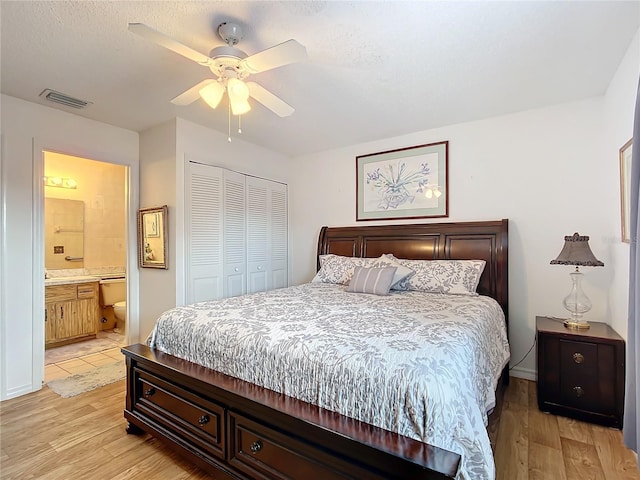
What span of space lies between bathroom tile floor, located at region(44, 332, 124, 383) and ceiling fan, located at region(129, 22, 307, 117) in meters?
2.96

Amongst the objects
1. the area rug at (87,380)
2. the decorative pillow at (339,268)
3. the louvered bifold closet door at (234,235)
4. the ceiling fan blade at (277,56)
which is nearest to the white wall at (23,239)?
the area rug at (87,380)

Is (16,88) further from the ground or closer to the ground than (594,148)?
further from the ground

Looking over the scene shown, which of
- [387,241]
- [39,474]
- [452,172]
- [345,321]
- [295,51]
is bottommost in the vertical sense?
[39,474]

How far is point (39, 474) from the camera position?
70.8 inches

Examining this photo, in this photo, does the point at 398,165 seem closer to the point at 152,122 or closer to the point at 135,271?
the point at 152,122

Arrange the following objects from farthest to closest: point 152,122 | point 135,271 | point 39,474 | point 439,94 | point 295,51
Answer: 1. point 135,271
2. point 152,122
3. point 439,94
4. point 39,474
5. point 295,51

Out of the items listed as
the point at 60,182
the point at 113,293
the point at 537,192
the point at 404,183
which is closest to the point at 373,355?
the point at 537,192

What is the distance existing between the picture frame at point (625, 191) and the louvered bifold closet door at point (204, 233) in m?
3.54

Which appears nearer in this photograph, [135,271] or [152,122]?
[152,122]

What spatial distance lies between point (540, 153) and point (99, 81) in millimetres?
3822

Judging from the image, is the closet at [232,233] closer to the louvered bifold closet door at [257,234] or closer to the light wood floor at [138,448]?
the louvered bifold closet door at [257,234]

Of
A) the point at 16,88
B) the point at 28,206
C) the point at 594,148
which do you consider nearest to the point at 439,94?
the point at 594,148

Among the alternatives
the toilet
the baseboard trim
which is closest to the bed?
the baseboard trim

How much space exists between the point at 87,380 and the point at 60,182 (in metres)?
3.02
